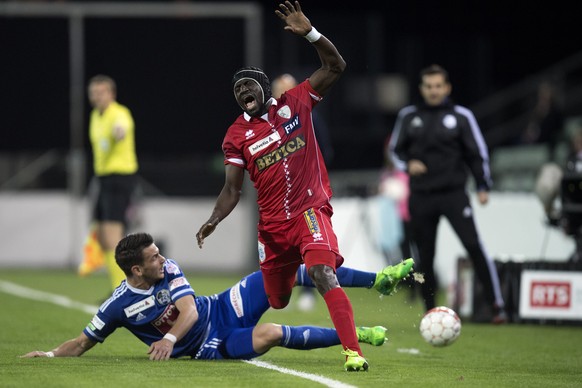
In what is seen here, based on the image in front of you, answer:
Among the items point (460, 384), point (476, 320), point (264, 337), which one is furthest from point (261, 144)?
point (476, 320)

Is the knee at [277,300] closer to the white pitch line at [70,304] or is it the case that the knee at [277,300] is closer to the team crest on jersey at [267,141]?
the white pitch line at [70,304]

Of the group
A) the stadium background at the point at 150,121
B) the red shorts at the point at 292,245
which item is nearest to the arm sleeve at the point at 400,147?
the red shorts at the point at 292,245

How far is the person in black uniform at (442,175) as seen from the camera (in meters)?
10.3

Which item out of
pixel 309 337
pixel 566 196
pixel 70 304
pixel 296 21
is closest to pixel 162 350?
pixel 309 337

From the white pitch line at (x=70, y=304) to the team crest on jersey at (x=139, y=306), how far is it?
2.39ft

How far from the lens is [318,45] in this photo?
24.3ft

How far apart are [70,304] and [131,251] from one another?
5.48 meters

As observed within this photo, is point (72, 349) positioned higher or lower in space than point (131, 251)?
lower

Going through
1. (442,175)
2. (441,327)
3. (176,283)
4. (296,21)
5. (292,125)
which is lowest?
(441,327)

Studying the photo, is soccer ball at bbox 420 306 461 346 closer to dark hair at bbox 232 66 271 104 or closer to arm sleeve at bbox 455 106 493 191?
dark hair at bbox 232 66 271 104

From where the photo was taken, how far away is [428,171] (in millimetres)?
10445

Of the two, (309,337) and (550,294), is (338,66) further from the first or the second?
(550,294)

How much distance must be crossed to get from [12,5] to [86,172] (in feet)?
10.3

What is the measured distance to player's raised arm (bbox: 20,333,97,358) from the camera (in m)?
7.76
